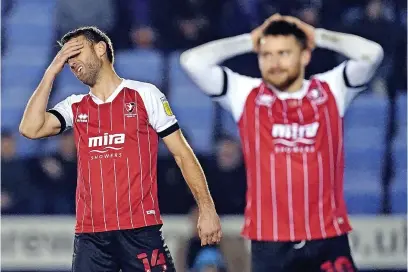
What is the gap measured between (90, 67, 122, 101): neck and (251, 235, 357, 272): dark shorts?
50.0 inches

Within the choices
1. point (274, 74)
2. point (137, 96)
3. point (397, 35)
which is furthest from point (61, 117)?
point (397, 35)

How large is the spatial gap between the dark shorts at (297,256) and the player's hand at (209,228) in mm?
264

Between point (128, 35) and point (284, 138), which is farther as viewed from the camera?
point (128, 35)

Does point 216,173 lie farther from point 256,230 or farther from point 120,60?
point 256,230

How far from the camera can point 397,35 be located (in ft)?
33.8

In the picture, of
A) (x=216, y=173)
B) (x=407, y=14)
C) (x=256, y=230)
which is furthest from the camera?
(x=407, y=14)

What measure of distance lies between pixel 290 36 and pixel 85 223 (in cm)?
157

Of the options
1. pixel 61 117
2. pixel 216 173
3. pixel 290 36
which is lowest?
pixel 216 173

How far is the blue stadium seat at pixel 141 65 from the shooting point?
1034cm

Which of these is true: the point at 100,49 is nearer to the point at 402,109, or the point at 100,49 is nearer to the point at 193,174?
the point at 193,174

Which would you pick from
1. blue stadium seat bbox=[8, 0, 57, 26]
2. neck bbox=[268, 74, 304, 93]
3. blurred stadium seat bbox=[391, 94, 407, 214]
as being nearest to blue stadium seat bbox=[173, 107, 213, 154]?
blue stadium seat bbox=[8, 0, 57, 26]

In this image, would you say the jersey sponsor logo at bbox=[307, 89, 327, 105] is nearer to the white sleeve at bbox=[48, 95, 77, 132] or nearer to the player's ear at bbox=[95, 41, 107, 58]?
the player's ear at bbox=[95, 41, 107, 58]

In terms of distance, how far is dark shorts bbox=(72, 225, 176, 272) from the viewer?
19.5ft

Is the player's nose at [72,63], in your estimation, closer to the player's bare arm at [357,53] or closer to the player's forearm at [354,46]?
the player's bare arm at [357,53]
